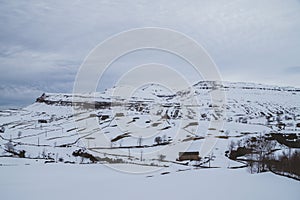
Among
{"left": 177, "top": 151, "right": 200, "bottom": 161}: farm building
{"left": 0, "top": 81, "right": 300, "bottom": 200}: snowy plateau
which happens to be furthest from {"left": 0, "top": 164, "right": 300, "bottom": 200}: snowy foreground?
{"left": 177, "top": 151, "right": 200, "bottom": 161}: farm building

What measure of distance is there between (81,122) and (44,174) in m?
1.32

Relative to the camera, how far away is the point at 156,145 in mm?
3338

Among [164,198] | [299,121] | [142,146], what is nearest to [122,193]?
[164,198]

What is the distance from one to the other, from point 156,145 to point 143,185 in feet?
4.62

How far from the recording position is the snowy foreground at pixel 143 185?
1731 mm

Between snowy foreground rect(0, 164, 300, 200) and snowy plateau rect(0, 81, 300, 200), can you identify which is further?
snowy plateau rect(0, 81, 300, 200)

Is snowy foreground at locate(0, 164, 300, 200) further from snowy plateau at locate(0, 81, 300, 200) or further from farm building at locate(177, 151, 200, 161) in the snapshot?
farm building at locate(177, 151, 200, 161)

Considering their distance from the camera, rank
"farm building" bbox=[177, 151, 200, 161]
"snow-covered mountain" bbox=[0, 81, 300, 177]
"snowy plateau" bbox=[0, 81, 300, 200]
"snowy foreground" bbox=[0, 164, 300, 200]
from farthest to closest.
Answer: "snow-covered mountain" bbox=[0, 81, 300, 177]
"farm building" bbox=[177, 151, 200, 161]
"snowy plateau" bbox=[0, 81, 300, 200]
"snowy foreground" bbox=[0, 164, 300, 200]

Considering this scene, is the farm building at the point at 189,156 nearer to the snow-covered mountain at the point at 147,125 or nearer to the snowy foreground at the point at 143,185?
the snow-covered mountain at the point at 147,125

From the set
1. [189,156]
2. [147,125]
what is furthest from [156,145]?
[189,156]

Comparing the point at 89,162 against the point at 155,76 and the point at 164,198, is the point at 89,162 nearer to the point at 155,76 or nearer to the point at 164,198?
the point at 155,76

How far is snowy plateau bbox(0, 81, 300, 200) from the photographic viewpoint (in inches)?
73.4

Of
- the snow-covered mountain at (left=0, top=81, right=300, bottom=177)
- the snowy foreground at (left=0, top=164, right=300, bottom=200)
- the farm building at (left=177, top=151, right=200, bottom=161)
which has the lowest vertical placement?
the snowy foreground at (left=0, top=164, right=300, bottom=200)

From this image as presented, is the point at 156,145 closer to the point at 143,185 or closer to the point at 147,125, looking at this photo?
the point at 147,125
